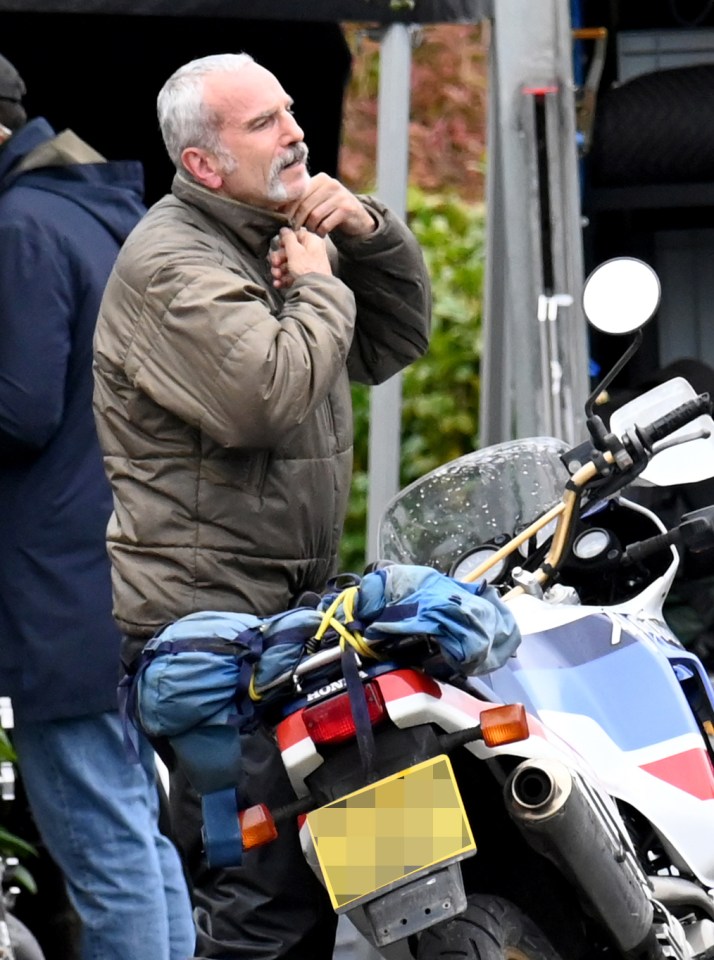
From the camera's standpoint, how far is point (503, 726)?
2939mm

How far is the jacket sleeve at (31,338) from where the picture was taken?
412 centimetres

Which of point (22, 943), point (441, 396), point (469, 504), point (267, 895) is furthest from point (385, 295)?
point (441, 396)

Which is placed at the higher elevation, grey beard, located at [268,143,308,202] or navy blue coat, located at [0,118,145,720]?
grey beard, located at [268,143,308,202]

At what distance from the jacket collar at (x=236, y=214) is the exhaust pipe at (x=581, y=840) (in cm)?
111

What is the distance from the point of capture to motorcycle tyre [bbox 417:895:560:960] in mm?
2996

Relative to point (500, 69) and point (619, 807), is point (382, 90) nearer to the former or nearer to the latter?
point (500, 69)

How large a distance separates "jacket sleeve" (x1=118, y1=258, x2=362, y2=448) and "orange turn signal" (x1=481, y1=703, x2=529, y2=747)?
2.11 ft

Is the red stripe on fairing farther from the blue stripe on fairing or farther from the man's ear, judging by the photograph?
the man's ear

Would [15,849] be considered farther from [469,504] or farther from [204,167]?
[204,167]

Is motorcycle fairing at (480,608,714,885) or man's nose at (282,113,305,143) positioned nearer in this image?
motorcycle fairing at (480,608,714,885)

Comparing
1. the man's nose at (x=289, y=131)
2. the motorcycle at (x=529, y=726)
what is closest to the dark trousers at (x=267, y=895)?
the motorcycle at (x=529, y=726)

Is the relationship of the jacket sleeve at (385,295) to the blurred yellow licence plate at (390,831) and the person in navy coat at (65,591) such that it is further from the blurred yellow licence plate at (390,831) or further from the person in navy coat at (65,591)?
the blurred yellow licence plate at (390,831)

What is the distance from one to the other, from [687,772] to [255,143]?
135 centimetres

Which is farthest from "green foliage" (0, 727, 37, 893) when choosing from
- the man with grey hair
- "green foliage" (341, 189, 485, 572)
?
"green foliage" (341, 189, 485, 572)
